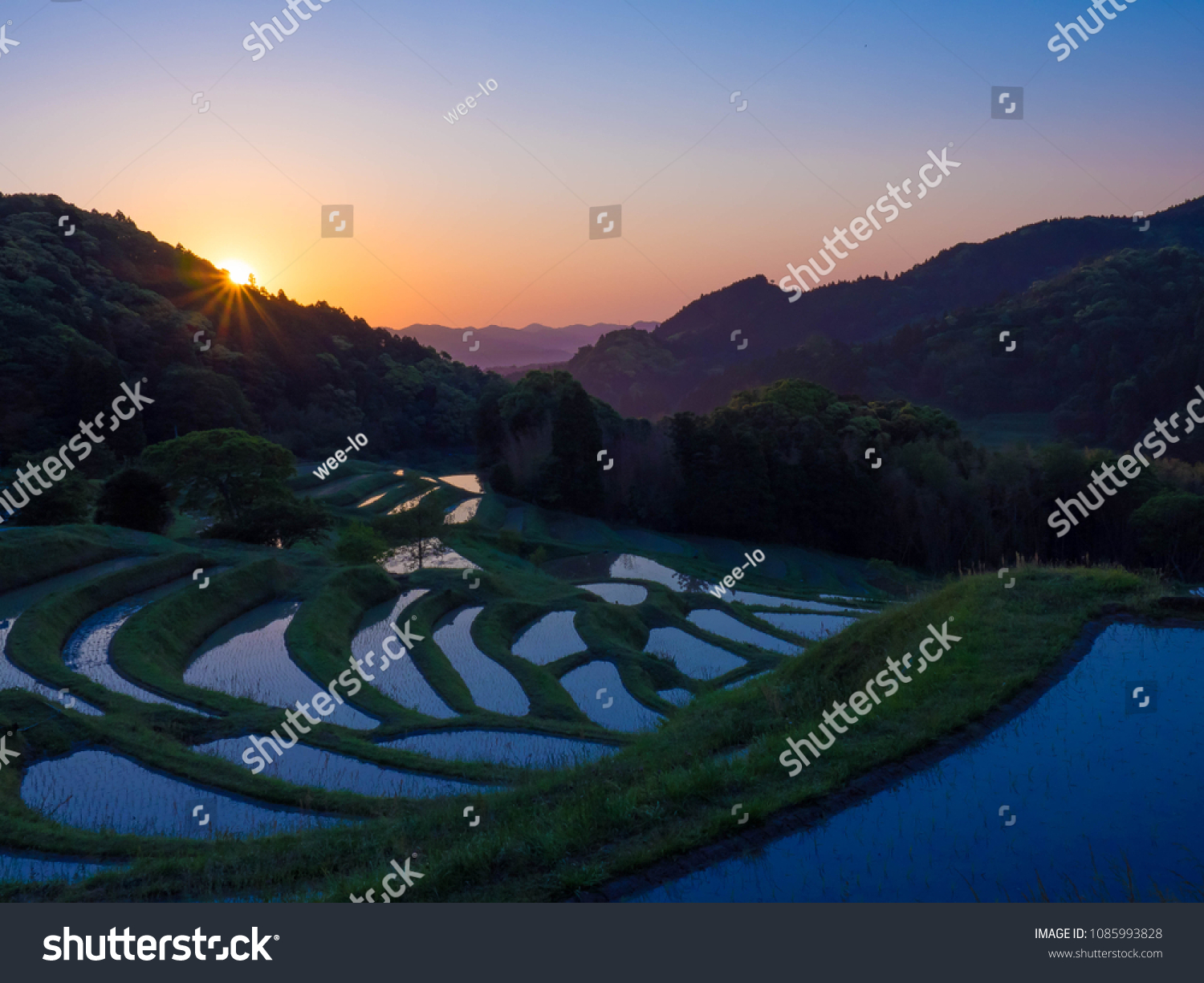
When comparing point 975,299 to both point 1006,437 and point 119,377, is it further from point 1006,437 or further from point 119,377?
point 119,377

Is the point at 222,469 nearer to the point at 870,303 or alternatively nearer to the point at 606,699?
the point at 606,699

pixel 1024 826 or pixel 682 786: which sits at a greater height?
pixel 682 786

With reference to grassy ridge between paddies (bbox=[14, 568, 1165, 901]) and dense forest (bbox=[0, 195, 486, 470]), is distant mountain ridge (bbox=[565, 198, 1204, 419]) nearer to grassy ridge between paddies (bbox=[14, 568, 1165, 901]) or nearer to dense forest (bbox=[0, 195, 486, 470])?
dense forest (bbox=[0, 195, 486, 470])

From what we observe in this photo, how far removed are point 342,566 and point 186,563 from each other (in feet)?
14.9

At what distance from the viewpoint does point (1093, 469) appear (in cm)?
5212

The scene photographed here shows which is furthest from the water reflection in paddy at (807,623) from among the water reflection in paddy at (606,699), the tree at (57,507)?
the tree at (57,507)

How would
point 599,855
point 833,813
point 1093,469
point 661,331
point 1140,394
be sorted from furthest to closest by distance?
point 661,331 → point 1140,394 → point 1093,469 → point 833,813 → point 599,855

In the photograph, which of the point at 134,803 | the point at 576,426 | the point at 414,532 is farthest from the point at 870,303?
the point at 134,803

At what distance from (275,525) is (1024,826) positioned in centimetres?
3106

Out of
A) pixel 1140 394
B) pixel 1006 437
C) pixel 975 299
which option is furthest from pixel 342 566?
pixel 975 299

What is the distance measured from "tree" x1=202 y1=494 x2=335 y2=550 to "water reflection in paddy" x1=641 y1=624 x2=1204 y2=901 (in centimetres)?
2904

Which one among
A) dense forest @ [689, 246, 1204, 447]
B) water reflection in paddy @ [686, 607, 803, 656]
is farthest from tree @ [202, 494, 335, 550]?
dense forest @ [689, 246, 1204, 447]

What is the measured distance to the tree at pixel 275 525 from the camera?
33.2 m

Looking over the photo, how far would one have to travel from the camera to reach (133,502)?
3141 cm
